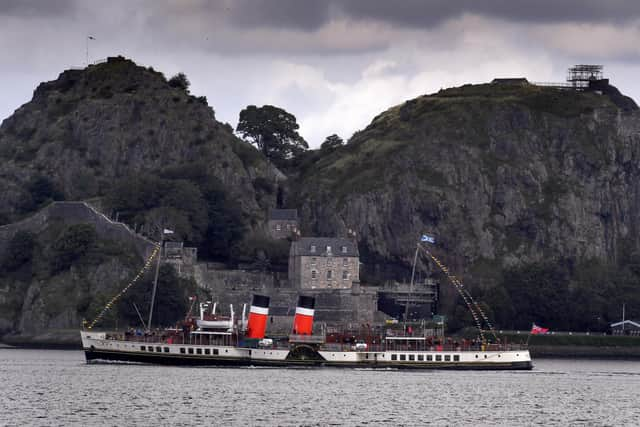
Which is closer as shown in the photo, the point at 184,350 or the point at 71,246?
the point at 184,350

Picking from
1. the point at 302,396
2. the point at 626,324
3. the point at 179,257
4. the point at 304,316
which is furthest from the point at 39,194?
the point at 302,396

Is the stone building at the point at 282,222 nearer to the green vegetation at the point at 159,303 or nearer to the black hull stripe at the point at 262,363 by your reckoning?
the green vegetation at the point at 159,303

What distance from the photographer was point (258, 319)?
12838cm

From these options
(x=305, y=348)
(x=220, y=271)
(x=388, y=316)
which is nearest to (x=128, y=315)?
(x=220, y=271)

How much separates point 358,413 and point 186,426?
1172cm

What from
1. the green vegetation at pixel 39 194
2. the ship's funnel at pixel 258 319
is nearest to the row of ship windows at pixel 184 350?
the ship's funnel at pixel 258 319

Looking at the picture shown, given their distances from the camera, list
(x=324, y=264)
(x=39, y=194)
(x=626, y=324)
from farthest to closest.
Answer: (x=39, y=194), (x=626, y=324), (x=324, y=264)

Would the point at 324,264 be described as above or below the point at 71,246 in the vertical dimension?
below

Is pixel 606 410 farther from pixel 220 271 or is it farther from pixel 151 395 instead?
pixel 220 271

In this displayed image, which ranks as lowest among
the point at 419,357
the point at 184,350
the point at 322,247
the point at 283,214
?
the point at 419,357

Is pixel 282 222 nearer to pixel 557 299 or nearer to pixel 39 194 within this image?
pixel 39 194

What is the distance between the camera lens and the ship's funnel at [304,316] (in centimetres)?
12988

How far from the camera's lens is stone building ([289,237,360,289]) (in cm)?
17550

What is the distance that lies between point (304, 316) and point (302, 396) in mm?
27126
